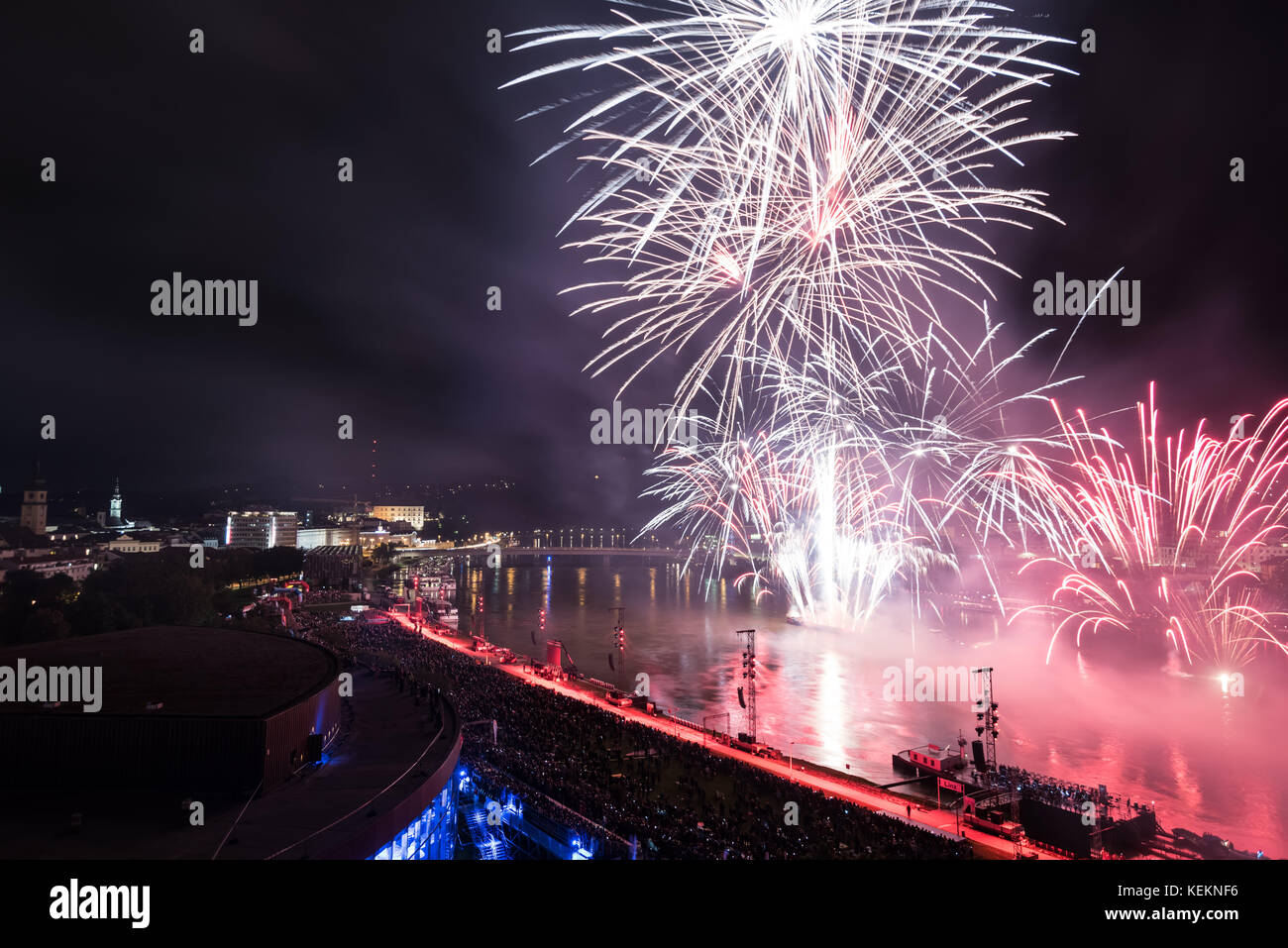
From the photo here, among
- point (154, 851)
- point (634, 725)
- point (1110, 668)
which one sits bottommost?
point (1110, 668)

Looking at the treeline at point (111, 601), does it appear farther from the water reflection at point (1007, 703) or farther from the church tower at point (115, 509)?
the church tower at point (115, 509)

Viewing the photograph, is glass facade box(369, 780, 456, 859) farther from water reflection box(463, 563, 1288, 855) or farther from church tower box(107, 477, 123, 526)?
church tower box(107, 477, 123, 526)

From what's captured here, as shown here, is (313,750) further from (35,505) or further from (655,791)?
(35,505)

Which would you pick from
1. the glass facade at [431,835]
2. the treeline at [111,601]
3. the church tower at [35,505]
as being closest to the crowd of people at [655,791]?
the glass facade at [431,835]

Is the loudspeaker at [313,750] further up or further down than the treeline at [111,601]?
further up
